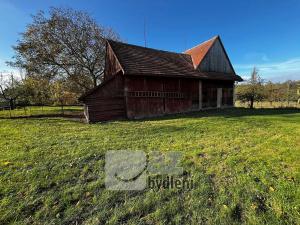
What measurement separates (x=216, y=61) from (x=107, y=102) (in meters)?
11.9

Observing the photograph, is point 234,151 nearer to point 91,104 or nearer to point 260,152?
point 260,152

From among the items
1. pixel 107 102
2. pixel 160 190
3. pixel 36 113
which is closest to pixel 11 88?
pixel 36 113

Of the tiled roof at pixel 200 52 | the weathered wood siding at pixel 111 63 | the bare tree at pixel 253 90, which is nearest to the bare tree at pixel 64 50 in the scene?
the weathered wood siding at pixel 111 63

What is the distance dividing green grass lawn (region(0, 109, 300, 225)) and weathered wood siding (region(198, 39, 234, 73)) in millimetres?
11626

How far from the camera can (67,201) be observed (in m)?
2.93

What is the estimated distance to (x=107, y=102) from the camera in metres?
11.0

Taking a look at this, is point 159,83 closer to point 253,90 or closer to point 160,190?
point 160,190

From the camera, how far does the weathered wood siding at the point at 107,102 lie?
34.1ft

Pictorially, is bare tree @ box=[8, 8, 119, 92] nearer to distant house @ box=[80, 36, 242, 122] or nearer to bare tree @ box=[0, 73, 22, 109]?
distant house @ box=[80, 36, 242, 122]

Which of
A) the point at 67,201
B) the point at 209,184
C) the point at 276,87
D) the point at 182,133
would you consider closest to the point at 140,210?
the point at 67,201

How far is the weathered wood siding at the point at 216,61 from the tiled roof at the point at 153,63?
751 mm

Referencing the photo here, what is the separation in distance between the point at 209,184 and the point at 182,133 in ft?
12.2

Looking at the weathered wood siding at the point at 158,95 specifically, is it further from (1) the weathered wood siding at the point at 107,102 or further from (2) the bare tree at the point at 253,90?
(2) the bare tree at the point at 253,90

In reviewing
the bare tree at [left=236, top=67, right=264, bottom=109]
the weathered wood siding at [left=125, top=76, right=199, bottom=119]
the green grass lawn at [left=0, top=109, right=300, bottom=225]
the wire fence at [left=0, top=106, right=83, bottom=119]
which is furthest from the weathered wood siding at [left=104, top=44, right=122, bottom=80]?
the bare tree at [left=236, top=67, right=264, bottom=109]
